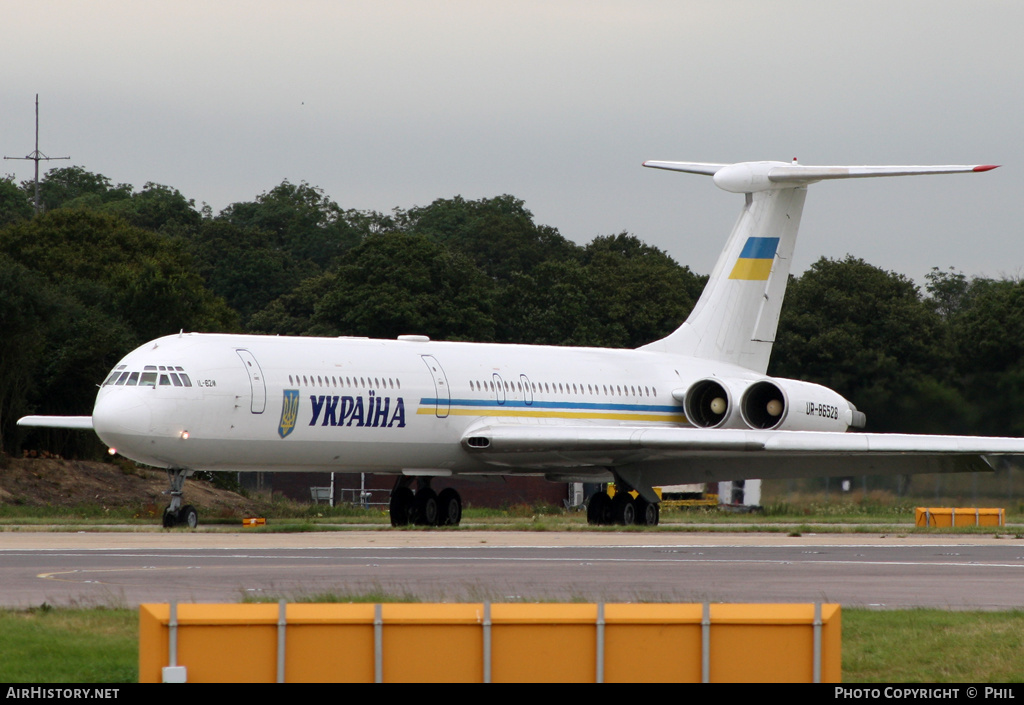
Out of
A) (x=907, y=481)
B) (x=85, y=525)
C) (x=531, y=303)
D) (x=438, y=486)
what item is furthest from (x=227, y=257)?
(x=85, y=525)

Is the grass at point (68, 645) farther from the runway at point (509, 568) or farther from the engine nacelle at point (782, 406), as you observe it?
the engine nacelle at point (782, 406)

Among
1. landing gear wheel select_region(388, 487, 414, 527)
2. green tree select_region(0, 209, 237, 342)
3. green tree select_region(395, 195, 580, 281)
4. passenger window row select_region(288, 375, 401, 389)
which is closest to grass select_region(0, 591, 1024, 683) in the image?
passenger window row select_region(288, 375, 401, 389)

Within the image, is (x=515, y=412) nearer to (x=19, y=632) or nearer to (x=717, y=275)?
(x=717, y=275)

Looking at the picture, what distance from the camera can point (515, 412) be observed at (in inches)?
1315

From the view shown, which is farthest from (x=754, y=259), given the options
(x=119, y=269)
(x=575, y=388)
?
(x=119, y=269)

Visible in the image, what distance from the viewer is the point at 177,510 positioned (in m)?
28.5

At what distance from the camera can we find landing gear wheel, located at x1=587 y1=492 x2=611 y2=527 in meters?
34.7

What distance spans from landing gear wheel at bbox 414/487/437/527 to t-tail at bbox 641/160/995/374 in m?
8.75

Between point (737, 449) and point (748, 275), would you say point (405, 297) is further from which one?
point (737, 449)

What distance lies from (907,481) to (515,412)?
14871mm

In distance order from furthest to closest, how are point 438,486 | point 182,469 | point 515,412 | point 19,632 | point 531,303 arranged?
point 531,303 < point 438,486 < point 515,412 < point 182,469 < point 19,632

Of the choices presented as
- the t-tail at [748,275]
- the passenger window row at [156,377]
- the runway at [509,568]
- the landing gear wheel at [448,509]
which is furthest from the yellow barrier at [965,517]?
the passenger window row at [156,377]

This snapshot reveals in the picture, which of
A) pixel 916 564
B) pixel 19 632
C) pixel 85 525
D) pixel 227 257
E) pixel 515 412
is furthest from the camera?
pixel 227 257

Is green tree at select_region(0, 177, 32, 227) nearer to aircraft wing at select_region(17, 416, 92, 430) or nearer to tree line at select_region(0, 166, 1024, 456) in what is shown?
tree line at select_region(0, 166, 1024, 456)
